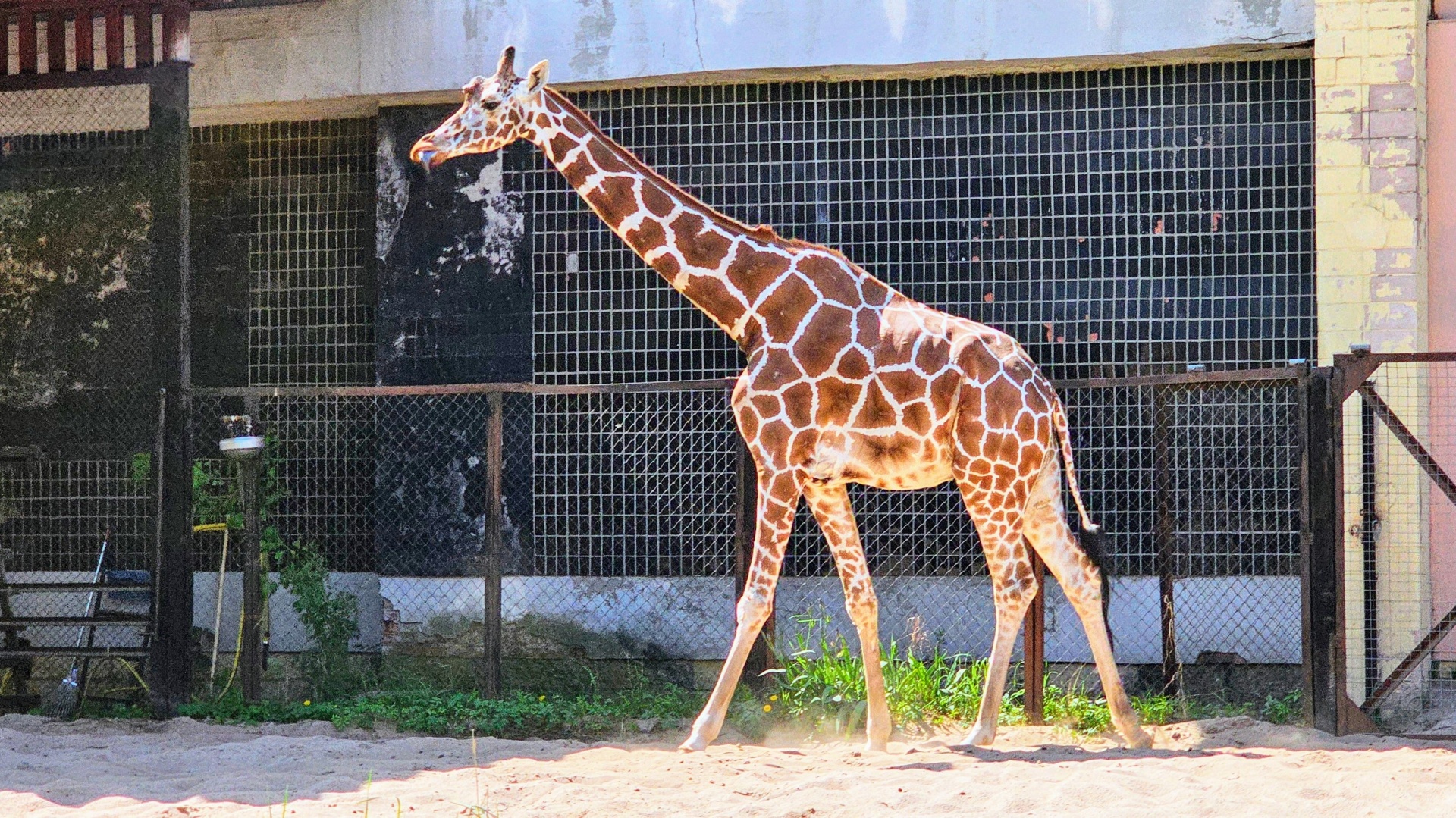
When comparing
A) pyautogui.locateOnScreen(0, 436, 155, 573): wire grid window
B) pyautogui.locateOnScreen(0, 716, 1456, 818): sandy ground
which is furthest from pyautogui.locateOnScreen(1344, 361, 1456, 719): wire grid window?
pyautogui.locateOnScreen(0, 436, 155, 573): wire grid window

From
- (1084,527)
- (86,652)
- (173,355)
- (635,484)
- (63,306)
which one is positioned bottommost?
(86,652)

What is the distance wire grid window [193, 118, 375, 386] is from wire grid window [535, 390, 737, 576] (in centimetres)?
168

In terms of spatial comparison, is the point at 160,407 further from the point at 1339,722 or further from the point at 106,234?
the point at 1339,722

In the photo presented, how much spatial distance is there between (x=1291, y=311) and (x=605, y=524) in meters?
4.36

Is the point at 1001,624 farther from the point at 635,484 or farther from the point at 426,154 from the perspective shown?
the point at 426,154

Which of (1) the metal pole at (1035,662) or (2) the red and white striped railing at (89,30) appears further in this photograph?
(2) the red and white striped railing at (89,30)

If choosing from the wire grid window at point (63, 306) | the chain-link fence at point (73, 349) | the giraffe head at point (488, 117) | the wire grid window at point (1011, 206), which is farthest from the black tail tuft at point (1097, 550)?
the wire grid window at point (63, 306)

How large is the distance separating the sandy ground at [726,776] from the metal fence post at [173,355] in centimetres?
100

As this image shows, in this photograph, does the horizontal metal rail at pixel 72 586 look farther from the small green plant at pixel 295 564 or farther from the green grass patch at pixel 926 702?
the green grass patch at pixel 926 702

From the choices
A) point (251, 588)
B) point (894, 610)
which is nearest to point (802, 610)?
point (894, 610)

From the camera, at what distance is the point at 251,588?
941 centimetres

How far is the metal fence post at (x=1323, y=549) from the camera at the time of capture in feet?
26.2

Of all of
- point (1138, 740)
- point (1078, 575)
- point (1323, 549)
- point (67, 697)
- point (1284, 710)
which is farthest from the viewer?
point (67, 697)

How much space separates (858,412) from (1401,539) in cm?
353
